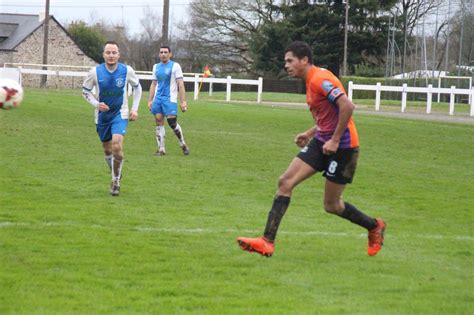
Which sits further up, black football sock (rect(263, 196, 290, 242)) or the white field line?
black football sock (rect(263, 196, 290, 242))

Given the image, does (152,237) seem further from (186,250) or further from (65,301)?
(65,301)

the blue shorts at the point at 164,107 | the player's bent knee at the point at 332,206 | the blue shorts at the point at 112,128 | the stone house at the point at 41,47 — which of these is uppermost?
the stone house at the point at 41,47

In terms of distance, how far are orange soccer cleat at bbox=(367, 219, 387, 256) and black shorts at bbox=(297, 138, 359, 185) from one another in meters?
0.60

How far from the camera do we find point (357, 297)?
7027 millimetres

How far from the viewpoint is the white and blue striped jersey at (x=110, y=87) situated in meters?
12.8

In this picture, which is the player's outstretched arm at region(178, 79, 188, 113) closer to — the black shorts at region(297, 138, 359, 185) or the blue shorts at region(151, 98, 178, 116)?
the blue shorts at region(151, 98, 178, 116)

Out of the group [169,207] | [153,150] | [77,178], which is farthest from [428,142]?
[169,207]

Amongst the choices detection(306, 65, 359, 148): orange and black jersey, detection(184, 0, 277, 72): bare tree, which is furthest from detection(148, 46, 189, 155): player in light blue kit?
detection(184, 0, 277, 72): bare tree

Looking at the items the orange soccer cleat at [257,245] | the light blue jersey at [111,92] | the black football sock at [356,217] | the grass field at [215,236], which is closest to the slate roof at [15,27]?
the grass field at [215,236]

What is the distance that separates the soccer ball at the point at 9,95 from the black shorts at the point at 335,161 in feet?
8.18

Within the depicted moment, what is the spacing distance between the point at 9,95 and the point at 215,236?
104 inches

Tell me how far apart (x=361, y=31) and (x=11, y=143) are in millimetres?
54989

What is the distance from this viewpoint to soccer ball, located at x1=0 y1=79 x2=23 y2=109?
7922mm

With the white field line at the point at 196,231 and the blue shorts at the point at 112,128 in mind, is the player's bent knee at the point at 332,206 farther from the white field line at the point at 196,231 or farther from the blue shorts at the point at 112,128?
the blue shorts at the point at 112,128
